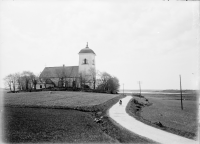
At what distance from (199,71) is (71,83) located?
51.1 meters

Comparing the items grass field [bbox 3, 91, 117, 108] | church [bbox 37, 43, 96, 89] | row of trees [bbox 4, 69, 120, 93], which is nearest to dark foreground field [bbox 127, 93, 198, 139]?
grass field [bbox 3, 91, 117, 108]

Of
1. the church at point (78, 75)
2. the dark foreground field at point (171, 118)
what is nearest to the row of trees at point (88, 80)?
the church at point (78, 75)

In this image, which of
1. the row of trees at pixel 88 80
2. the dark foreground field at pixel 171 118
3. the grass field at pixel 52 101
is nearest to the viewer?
the dark foreground field at pixel 171 118

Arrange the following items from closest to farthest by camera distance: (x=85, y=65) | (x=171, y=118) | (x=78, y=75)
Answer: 1. (x=171, y=118)
2. (x=78, y=75)
3. (x=85, y=65)

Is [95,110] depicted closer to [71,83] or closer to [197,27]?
[197,27]

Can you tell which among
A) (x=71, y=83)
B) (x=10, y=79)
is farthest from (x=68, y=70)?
(x=10, y=79)

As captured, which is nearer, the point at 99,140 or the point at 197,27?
the point at 197,27

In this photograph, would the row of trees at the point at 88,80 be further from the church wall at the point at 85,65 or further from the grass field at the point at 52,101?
the grass field at the point at 52,101

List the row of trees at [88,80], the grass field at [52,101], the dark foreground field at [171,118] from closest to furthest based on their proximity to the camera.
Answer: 1. the dark foreground field at [171,118]
2. the grass field at [52,101]
3. the row of trees at [88,80]

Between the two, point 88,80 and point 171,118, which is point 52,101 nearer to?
point 171,118

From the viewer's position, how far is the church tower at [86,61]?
2155 inches

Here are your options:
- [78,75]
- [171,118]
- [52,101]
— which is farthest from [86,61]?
[171,118]

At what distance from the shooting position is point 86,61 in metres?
55.1

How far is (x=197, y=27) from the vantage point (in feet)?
22.2
